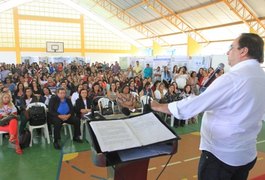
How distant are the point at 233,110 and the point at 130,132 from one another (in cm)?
51

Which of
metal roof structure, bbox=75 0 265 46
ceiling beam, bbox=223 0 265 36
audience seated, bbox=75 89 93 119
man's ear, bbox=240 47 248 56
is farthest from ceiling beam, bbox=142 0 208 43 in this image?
man's ear, bbox=240 47 248 56

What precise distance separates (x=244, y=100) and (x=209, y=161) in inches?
15.5

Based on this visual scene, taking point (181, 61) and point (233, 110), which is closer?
point (233, 110)

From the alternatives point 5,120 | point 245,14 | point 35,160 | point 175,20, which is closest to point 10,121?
point 5,120

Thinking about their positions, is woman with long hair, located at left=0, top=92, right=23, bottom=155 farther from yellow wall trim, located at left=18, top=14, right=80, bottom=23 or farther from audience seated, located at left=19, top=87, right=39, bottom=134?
yellow wall trim, located at left=18, top=14, right=80, bottom=23

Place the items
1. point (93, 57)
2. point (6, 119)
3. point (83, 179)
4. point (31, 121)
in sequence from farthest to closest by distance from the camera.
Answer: point (93, 57) < point (31, 121) < point (6, 119) < point (83, 179)

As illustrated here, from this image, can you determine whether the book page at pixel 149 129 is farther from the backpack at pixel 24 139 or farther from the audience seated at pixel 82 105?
the audience seated at pixel 82 105

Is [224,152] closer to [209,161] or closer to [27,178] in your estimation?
[209,161]

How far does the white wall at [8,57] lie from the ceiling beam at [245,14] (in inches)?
607

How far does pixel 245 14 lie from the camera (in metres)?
10.8

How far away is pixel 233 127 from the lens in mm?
1132

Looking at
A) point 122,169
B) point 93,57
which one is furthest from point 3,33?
point 122,169

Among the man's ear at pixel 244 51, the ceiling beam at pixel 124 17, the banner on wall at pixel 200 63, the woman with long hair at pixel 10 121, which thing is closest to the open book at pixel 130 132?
the man's ear at pixel 244 51

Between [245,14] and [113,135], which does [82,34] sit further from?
[113,135]
